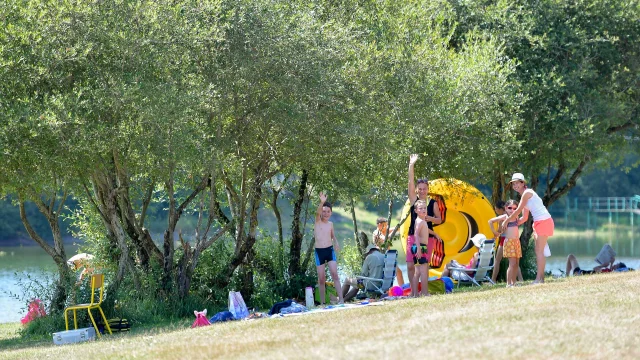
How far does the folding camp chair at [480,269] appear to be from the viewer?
16750mm

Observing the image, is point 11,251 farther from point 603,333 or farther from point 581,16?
point 603,333

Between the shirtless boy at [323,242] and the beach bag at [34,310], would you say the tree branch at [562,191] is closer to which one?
the shirtless boy at [323,242]

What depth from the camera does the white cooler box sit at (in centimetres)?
1237

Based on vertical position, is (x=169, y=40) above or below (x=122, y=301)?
above

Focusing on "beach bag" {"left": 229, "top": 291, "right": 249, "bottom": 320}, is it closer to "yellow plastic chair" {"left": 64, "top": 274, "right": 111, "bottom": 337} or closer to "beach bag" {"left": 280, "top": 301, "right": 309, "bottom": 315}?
"beach bag" {"left": 280, "top": 301, "right": 309, "bottom": 315}

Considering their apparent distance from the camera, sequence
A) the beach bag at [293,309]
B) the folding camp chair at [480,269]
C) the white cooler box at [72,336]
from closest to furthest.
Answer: the white cooler box at [72,336] → the beach bag at [293,309] → the folding camp chair at [480,269]

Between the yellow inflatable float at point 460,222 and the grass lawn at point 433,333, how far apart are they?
283 inches

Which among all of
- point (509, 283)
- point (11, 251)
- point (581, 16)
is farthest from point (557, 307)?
point (11, 251)

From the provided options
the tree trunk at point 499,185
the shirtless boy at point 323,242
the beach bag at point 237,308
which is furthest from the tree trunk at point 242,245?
the tree trunk at point 499,185

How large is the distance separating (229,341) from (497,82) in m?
10.6

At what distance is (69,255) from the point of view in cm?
3884

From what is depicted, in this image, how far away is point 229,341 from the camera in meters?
9.44

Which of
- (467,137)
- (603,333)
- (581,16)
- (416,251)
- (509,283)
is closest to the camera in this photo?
(603,333)

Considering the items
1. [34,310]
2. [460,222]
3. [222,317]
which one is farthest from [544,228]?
[34,310]
